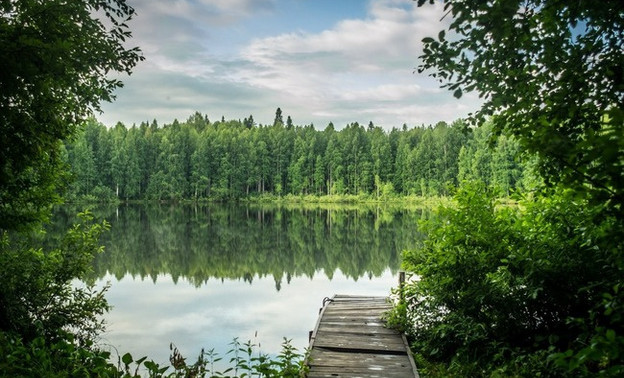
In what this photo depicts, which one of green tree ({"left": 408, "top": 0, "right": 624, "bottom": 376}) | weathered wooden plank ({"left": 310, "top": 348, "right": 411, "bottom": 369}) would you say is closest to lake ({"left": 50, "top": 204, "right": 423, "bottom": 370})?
weathered wooden plank ({"left": 310, "top": 348, "right": 411, "bottom": 369})

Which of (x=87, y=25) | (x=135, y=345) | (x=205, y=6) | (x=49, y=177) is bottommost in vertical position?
(x=135, y=345)

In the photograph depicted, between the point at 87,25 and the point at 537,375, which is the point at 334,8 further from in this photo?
the point at 537,375

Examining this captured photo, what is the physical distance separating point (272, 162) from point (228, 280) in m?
76.5

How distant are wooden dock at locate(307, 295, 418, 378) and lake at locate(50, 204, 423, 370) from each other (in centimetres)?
180

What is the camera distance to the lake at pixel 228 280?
12.9m

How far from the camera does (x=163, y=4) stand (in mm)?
20266

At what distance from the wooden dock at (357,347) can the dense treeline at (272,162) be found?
7270 cm

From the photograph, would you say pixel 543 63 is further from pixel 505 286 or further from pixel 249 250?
pixel 249 250

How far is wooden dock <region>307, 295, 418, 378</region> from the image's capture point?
291 inches

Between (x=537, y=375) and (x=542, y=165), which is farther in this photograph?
(x=537, y=375)

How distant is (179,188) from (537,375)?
8731 centimetres

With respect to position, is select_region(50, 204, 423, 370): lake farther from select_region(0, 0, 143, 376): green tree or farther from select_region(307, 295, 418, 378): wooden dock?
select_region(0, 0, 143, 376): green tree

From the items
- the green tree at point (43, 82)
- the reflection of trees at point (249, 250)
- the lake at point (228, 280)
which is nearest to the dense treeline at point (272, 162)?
the reflection of trees at point (249, 250)

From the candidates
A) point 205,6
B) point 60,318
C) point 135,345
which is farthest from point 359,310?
point 205,6
